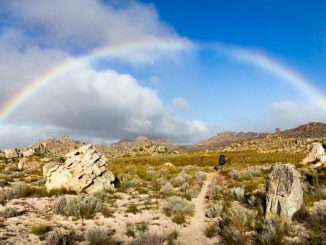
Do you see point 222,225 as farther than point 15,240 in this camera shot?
Yes

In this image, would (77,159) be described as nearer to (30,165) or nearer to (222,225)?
(222,225)

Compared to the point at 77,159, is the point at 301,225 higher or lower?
lower

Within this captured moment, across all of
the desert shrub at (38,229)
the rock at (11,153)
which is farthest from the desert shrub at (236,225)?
the rock at (11,153)

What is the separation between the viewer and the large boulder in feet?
84.3

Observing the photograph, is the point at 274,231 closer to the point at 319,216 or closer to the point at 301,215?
the point at 301,215

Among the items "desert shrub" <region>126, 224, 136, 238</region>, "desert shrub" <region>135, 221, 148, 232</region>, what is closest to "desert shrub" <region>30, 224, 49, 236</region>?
"desert shrub" <region>126, 224, 136, 238</region>

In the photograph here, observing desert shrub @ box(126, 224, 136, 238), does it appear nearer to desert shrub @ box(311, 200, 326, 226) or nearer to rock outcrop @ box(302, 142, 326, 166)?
desert shrub @ box(311, 200, 326, 226)

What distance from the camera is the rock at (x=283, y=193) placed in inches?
653

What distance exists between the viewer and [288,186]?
16.8 metres

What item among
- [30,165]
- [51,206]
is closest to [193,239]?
[51,206]

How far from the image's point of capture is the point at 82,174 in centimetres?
2620

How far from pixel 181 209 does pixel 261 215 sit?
4.02 metres

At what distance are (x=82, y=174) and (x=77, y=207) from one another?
7.68 meters

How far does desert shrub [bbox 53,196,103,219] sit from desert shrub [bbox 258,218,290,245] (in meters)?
8.18
